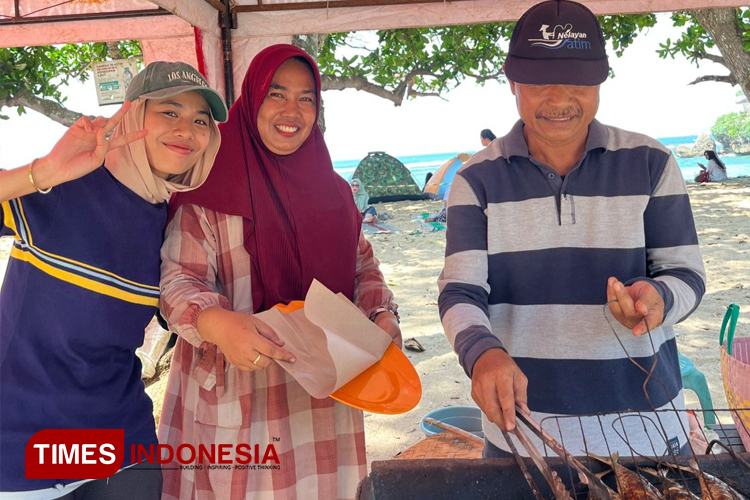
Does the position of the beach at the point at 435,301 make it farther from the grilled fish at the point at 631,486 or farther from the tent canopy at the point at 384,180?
the grilled fish at the point at 631,486

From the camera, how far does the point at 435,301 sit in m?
6.62

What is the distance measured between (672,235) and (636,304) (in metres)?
0.37

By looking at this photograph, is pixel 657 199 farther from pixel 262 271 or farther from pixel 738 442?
pixel 262 271

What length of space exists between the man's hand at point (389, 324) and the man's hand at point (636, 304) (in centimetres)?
77

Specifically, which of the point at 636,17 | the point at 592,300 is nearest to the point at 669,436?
the point at 592,300

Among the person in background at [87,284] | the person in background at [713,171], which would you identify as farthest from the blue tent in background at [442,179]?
the person in background at [87,284]

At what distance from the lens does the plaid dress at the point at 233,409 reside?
1.91 m

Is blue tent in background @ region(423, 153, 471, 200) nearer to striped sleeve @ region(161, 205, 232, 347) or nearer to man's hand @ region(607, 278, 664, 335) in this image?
striped sleeve @ region(161, 205, 232, 347)

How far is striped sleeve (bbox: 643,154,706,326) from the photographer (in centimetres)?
161

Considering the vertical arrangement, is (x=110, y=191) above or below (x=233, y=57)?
below

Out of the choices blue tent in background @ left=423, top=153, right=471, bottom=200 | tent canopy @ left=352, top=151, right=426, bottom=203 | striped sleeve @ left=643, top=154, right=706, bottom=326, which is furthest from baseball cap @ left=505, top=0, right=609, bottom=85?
tent canopy @ left=352, top=151, right=426, bottom=203

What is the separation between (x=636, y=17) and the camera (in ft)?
26.5

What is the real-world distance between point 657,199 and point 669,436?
2.13ft

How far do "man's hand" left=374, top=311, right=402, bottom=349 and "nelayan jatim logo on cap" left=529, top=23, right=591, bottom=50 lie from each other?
967mm
